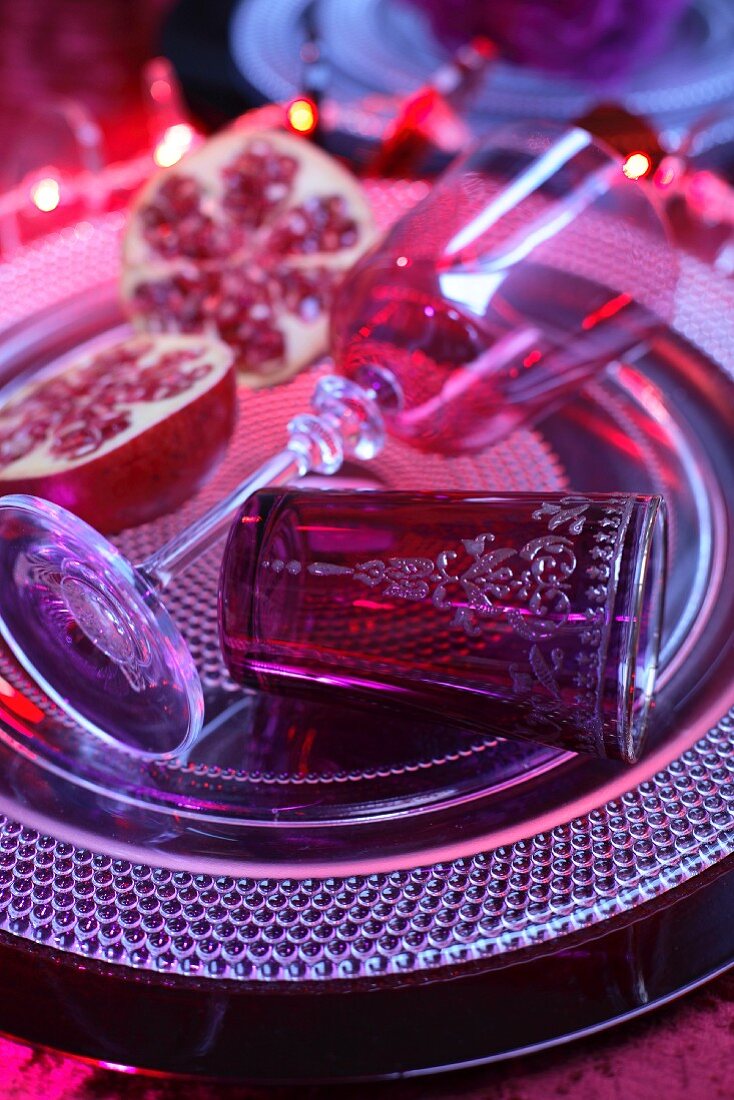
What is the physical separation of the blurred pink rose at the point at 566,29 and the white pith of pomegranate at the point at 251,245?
281mm

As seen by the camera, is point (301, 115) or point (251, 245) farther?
point (301, 115)

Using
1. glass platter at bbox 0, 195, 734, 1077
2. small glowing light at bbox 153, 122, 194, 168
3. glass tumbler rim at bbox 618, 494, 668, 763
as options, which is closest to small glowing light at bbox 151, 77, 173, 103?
small glowing light at bbox 153, 122, 194, 168

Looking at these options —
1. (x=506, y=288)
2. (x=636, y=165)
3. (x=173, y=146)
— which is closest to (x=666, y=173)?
(x=636, y=165)

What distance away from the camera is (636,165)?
2.07 ft

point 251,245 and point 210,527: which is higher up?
point 251,245

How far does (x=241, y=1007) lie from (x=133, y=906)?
0.18ft

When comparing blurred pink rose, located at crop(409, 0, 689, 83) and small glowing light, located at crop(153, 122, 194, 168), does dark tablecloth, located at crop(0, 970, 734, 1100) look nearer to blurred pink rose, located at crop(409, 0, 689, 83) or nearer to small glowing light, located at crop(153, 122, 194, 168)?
small glowing light, located at crop(153, 122, 194, 168)

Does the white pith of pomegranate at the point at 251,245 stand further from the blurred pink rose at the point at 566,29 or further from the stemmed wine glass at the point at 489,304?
the blurred pink rose at the point at 566,29

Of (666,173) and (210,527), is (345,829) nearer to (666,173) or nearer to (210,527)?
(210,527)

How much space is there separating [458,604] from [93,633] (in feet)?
0.47

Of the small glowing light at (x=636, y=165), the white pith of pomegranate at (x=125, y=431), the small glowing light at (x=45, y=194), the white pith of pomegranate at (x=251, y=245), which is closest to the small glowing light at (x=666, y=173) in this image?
the small glowing light at (x=636, y=165)

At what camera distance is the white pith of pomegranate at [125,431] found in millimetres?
544

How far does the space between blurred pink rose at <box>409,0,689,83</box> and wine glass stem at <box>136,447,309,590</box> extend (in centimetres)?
47

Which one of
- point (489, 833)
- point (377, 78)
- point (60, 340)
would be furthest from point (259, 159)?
Result: point (489, 833)
